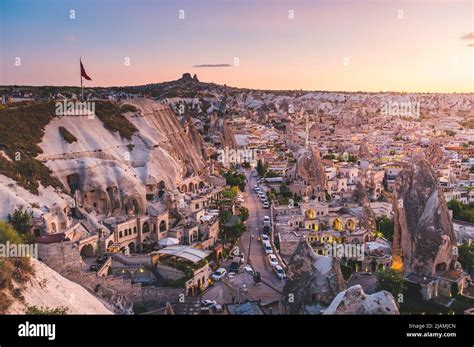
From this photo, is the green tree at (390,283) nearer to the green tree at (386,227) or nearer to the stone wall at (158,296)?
the stone wall at (158,296)

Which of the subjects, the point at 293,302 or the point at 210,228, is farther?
the point at 210,228

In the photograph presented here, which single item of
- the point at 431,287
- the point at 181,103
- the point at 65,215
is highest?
the point at 181,103

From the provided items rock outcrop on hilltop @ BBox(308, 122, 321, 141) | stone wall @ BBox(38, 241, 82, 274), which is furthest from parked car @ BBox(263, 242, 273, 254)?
rock outcrop on hilltop @ BBox(308, 122, 321, 141)

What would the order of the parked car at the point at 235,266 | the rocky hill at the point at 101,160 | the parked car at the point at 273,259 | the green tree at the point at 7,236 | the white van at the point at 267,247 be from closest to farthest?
the green tree at the point at 7,236 → the parked car at the point at 235,266 → the parked car at the point at 273,259 → the white van at the point at 267,247 → the rocky hill at the point at 101,160

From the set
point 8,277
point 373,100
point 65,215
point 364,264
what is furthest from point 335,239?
point 373,100

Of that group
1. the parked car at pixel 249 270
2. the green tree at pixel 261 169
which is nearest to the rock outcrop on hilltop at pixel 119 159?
the green tree at pixel 261 169

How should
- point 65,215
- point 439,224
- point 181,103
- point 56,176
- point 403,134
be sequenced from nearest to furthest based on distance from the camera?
1. point 439,224
2. point 65,215
3. point 56,176
4. point 181,103
5. point 403,134

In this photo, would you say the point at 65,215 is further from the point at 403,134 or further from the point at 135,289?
the point at 403,134
